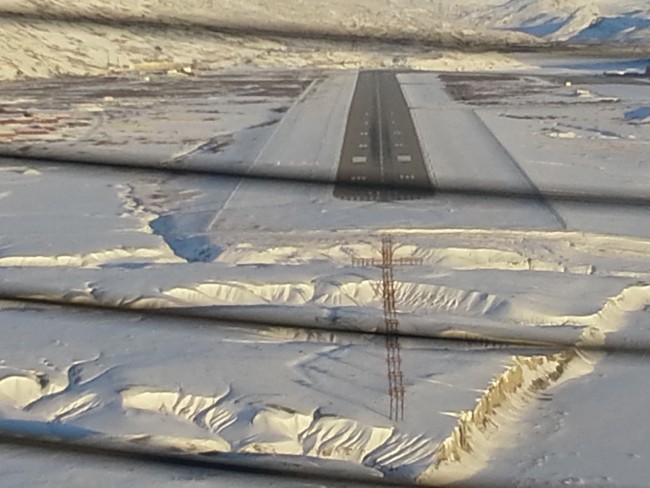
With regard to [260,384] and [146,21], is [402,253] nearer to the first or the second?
[260,384]

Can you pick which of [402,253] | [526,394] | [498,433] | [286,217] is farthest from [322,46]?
[286,217]

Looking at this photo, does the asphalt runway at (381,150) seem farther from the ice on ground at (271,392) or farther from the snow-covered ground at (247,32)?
the snow-covered ground at (247,32)

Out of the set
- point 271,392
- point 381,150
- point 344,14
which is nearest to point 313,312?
point 271,392

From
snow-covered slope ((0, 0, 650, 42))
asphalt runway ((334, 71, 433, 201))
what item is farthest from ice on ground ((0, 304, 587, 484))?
snow-covered slope ((0, 0, 650, 42))

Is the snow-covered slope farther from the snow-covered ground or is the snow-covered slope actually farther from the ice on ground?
the ice on ground

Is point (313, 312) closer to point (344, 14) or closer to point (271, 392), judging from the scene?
point (271, 392)

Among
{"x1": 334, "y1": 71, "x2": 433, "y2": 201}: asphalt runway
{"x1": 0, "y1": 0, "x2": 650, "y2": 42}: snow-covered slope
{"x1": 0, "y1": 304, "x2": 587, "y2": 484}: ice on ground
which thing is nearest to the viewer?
{"x1": 0, "y1": 0, "x2": 650, "y2": 42}: snow-covered slope

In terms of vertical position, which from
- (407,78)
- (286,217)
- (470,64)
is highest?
(470,64)
